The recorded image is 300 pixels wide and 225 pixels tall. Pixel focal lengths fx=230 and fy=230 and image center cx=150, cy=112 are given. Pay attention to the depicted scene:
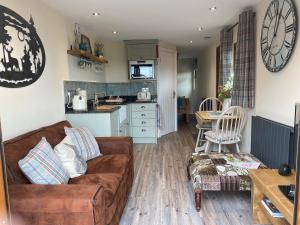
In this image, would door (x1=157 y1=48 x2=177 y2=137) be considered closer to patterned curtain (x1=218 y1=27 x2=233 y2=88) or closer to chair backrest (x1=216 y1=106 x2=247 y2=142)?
patterned curtain (x1=218 y1=27 x2=233 y2=88)

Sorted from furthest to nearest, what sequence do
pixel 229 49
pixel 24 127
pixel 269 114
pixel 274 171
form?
pixel 229 49, pixel 269 114, pixel 24 127, pixel 274 171

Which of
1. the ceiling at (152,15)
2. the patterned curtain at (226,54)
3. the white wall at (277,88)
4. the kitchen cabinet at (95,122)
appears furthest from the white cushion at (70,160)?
the patterned curtain at (226,54)

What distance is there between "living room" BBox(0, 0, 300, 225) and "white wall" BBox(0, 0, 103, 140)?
0.5 inches

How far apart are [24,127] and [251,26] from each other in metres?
2.84

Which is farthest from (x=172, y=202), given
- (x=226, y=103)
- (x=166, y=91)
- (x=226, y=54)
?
(x=166, y=91)

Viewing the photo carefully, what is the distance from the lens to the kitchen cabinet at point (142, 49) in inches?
191

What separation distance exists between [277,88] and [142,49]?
308 cm

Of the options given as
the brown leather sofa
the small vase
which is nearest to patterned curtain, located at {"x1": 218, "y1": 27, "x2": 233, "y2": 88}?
the small vase

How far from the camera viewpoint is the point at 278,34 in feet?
7.47

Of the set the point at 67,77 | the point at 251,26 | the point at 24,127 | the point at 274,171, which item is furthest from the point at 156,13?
the point at 274,171

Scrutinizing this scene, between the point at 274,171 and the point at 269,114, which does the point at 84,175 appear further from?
the point at 269,114

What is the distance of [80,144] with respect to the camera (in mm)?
2387

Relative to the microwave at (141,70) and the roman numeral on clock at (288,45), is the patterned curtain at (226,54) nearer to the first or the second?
the microwave at (141,70)

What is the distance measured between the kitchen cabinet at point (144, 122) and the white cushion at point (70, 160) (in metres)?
2.59
